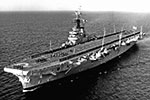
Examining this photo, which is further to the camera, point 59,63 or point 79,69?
point 79,69

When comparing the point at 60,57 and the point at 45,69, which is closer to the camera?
the point at 45,69

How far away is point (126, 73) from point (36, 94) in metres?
17.2

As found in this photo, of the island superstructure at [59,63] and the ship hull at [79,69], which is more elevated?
the island superstructure at [59,63]

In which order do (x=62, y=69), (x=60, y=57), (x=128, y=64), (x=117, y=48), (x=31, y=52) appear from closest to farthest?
A: (x=62, y=69), (x=60, y=57), (x=128, y=64), (x=117, y=48), (x=31, y=52)

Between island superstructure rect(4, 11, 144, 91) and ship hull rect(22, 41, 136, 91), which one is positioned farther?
ship hull rect(22, 41, 136, 91)

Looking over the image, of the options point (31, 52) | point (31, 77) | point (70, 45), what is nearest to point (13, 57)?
point (31, 52)

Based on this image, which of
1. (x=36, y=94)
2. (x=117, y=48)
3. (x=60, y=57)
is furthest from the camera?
(x=117, y=48)

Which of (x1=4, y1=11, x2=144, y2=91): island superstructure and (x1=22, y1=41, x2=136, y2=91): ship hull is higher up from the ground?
(x1=4, y1=11, x2=144, y2=91): island superstructure

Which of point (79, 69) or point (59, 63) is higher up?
point (59, 63)

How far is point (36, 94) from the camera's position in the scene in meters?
28.6

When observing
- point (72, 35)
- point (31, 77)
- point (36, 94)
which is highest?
point (72, 35)

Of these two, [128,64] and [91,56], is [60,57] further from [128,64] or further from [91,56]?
[128,64]

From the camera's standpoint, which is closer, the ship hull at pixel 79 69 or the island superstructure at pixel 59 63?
the island superstructure at pixel 59 63

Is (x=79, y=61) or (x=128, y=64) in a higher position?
(x=79, y=61)
